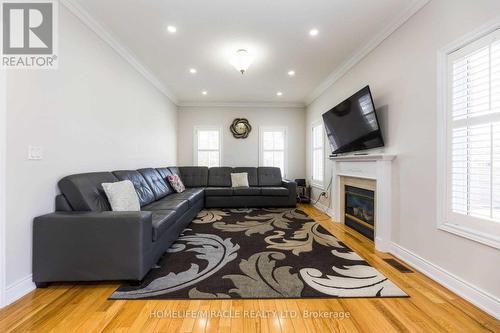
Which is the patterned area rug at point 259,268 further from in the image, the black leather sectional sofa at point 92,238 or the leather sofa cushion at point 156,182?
the leather sofa cushion at point 156,182

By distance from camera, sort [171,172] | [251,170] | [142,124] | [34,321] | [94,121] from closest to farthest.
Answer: [34,321]
[94,121]
[142,124]
[171,172]
[251,170]

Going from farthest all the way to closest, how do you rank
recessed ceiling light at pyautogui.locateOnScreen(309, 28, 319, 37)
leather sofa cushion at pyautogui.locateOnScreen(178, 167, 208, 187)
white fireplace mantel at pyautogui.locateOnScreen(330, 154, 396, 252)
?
leather sofa cushion at pyautogui.locateOnScreen(178, 167, 208, 187) < recessed ceiling light at pyautogui.locateOnScreen(309, 28, 319, 37) < white fireplace mantel at pyautogui.locateOnScreen(330, 154, 396, 252)

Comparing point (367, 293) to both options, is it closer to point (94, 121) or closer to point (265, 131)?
point (94, 121)

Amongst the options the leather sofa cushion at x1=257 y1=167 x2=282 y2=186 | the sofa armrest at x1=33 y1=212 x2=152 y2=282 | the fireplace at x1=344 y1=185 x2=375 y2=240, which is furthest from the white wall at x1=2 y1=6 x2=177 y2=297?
the fireplace at x1=344 y1=185 x2=375 y2=240

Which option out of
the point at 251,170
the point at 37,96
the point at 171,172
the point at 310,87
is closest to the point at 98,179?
the point at 37,96

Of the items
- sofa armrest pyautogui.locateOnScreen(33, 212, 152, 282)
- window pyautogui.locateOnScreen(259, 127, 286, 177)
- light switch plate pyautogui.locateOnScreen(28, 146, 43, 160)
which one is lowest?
sofa armrest pyautogui.locateOnScreen(33, 212, 152, 282)

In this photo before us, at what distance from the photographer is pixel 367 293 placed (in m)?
1.77

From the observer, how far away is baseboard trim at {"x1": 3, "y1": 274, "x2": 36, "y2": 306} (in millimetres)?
1622

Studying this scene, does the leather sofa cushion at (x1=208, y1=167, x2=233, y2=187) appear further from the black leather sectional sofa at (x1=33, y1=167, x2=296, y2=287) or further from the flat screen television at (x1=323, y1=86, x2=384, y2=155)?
the black leather sectional sofa at (x1=33, y1=167, x2=296, y2=287)

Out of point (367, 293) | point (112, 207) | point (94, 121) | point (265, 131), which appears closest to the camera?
point (367, 293)

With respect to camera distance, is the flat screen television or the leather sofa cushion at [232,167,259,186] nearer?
the flat screen television

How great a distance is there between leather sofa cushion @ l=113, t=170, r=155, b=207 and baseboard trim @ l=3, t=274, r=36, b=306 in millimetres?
1299

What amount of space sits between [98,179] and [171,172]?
8.01 feet

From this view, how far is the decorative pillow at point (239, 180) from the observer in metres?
5.34
